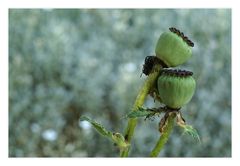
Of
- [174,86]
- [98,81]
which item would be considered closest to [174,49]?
[174,86]

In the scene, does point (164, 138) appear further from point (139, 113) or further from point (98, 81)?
point (98, 81)

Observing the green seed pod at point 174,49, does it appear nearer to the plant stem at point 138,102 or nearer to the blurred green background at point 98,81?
the plant stem at point 138,102

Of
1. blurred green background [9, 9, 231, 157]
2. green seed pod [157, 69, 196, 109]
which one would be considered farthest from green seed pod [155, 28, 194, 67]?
blurred green background [9, 9, 231, 157]

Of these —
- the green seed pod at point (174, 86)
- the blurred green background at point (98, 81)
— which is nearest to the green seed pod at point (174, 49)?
the green seed pod at point (174, 86)

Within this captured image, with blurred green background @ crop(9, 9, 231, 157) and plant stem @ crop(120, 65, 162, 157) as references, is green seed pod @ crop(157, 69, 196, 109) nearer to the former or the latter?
plant stem @ crop(120, 65, 162, 157)

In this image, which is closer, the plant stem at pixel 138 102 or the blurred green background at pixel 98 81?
the plant stem at pixel 138 102
